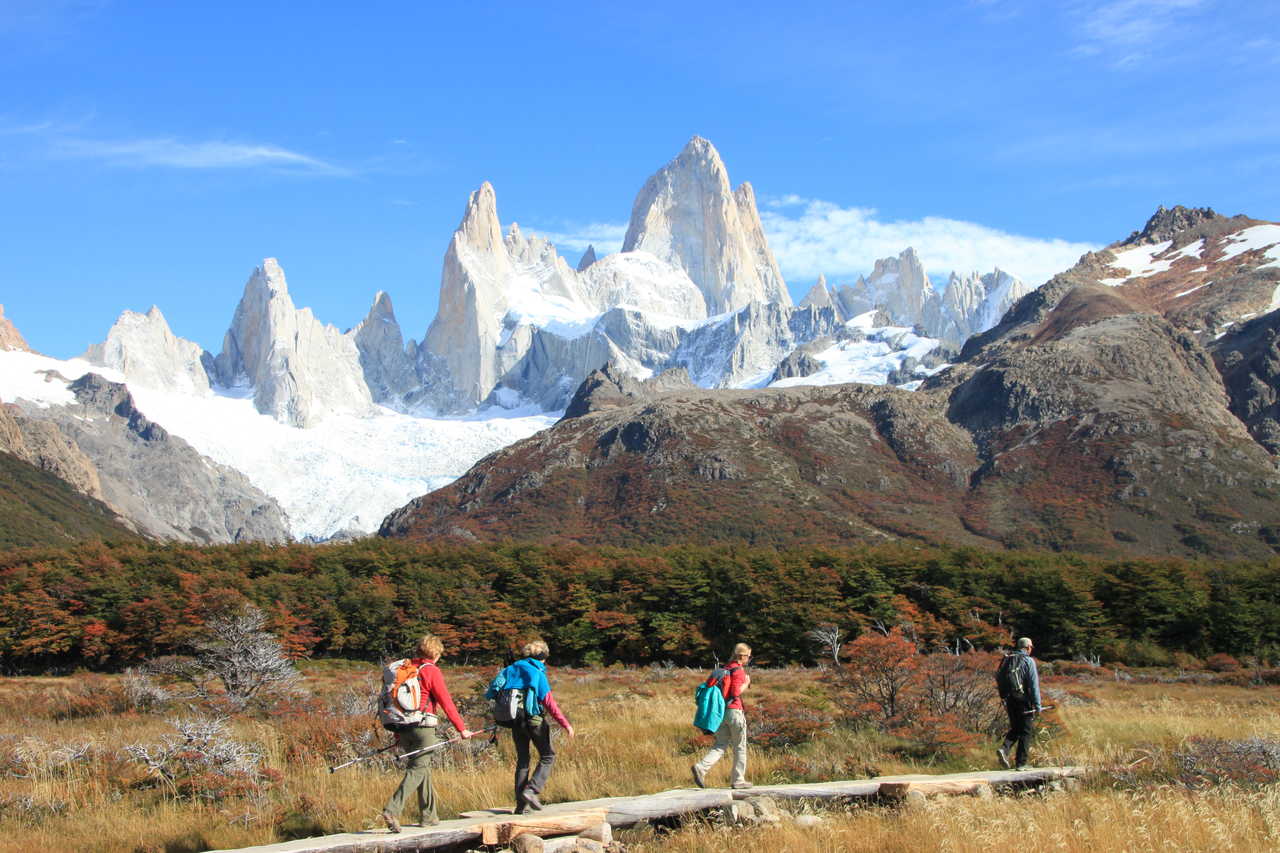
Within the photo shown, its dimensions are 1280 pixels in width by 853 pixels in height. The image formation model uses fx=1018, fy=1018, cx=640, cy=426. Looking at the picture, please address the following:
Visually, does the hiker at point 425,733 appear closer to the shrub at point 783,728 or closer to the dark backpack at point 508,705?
the dark backpack at point 508,705

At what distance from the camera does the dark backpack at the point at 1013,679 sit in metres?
13.9

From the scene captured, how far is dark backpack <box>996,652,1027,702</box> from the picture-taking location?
45.5ft

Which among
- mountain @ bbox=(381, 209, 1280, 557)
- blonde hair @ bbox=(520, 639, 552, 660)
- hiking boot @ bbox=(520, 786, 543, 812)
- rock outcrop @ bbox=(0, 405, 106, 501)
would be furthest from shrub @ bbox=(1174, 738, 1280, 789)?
rock outcrop @ bbox=(0, 405, 106, 501)

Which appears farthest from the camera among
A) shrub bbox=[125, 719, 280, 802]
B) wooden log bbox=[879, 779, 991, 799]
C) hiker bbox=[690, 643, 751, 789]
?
shrub bbox=[125, 719, 280, 802]

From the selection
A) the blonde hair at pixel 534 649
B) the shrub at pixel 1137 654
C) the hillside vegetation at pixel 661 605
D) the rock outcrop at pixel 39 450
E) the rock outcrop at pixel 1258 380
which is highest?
the rock outcrop at pixel 39 450

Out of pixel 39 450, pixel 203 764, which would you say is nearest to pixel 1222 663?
pixel 203 764

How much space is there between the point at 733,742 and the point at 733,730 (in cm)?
14

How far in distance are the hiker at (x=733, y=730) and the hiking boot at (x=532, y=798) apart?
198cm

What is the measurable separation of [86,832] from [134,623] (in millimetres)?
48395

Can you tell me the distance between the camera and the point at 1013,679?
13.9 meters

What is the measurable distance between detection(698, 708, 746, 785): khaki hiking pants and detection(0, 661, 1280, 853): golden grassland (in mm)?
1036

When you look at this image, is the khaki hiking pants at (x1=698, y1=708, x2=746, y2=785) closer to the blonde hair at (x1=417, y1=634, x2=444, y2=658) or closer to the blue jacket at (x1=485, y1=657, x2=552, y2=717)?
the blue jacket at (x1=485, y1=657, x2=552, y2=717)

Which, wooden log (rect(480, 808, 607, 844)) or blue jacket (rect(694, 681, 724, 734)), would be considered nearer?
wooden log (rect(480, 808, 607, 844))

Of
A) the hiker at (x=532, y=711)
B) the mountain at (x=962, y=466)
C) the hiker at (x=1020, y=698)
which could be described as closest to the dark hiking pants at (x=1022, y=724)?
the hiker at (x=1020, y=698)
